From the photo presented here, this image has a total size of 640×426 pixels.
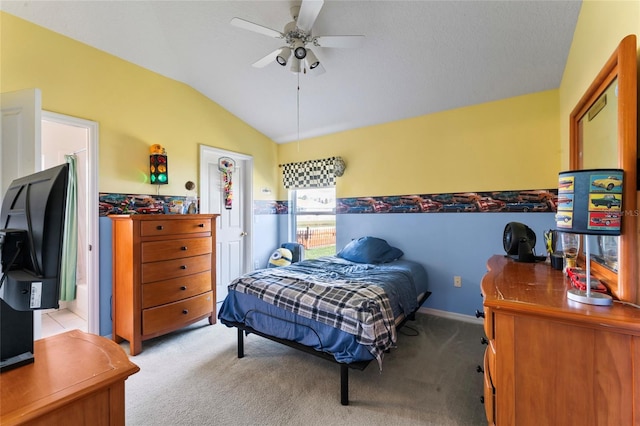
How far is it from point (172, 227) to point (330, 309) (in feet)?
5.84

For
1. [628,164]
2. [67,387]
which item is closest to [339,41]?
[628,164]

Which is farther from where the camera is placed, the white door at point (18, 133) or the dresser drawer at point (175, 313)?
the dresser drawer at point (175, 313)

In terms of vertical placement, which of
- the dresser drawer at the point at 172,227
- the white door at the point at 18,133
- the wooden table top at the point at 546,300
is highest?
the white door at the point at 18,133

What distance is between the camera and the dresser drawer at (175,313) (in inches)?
98.6

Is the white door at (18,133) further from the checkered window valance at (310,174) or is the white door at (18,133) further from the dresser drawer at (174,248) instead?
the checkered window valance at (310,174)

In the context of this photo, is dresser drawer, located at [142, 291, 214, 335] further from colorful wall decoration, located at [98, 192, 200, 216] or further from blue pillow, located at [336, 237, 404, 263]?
blue pillow, located at [336, 237, 404, 263]

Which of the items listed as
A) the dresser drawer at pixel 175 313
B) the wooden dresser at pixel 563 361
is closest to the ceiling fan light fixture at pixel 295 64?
the wooden dresser at pixel 563 361

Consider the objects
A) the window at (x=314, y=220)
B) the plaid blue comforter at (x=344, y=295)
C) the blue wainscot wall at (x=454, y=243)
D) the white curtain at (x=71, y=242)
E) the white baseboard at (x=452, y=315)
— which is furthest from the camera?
the window at (x=314, y=220)

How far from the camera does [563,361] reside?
102 centimetres

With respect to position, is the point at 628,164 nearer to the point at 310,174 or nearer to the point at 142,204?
the point at 310,174

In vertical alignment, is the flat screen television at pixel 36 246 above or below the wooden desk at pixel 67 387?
above

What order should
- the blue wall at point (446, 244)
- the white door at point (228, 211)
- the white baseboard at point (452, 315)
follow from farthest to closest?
the white door at point (228, 211) → the white baseboard at point (452, 315) → the blue wall at point (446, 244)

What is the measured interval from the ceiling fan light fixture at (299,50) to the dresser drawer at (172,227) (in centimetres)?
187

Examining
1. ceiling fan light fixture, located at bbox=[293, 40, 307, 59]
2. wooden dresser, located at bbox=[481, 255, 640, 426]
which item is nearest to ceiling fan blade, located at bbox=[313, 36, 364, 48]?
ceiling fan light fixture, located at bbox=[293, 40, 307, 59]
